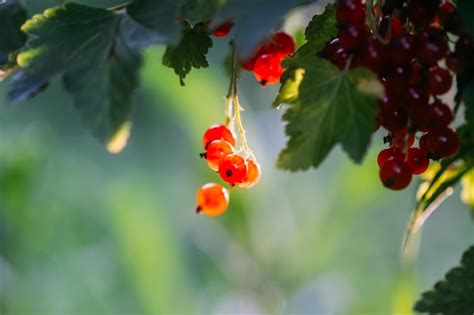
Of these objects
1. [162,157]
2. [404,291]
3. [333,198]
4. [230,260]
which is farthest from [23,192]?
[162,157]

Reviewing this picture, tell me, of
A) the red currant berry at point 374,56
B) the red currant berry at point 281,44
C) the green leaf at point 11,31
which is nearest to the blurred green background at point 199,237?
the red currant berry at point 281,44

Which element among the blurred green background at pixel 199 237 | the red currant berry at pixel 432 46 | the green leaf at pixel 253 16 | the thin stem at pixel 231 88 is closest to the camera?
the green leaf at pixel 253 16

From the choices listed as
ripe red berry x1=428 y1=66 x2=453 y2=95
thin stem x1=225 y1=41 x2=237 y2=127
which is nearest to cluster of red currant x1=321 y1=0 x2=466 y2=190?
ripe red berry x1=428 y1=66 x2=453 y2=95

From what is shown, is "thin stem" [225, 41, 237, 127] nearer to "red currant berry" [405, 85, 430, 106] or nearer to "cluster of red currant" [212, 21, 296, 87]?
"cluster of red currant" [212, 21, 296, 87]

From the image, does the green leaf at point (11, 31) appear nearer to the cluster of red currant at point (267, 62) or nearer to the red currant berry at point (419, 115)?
the cluster of red currant at point (267, 62)

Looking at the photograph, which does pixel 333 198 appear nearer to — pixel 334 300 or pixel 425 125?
pixel 334 300
